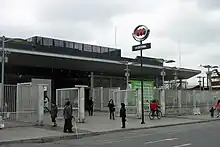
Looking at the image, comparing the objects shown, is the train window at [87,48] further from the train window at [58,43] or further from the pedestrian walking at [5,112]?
the pedestrian walking at [5,112]

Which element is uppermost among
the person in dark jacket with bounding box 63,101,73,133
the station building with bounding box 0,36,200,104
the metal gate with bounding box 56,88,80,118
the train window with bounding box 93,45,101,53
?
the train window with bounding box 93,45,101,53

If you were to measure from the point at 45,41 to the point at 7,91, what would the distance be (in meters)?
26.1

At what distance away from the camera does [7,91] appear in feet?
78.4

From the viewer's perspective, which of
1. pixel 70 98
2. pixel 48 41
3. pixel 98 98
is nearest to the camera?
pixel 70 98

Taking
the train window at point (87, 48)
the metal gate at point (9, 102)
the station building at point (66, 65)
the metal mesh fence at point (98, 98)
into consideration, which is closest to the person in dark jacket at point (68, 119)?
the metal gate at point (9, 102)

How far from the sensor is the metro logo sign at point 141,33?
92.2ft

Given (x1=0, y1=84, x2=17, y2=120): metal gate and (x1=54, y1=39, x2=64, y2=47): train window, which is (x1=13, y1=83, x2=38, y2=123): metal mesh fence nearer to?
(x1=0, y1=84, x2=17, y2=120): metal gate

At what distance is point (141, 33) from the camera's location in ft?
93.2

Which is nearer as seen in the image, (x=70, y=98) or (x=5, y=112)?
(x=5, y=112)

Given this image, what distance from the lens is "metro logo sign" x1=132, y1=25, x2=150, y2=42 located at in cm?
2811

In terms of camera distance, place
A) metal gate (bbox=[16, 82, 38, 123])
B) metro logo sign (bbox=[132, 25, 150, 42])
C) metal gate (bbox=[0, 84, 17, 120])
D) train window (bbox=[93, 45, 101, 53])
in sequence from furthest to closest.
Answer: train window (bbox=[93, 45, 101, 53])
metro logo sign (bbox=[132, 25, 150, 42])
metal gate (bbox=[16, 82, 38, 123])
metal gate (bbox=[0, 84, 17, 120])

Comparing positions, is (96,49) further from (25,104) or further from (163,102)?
(25,104)

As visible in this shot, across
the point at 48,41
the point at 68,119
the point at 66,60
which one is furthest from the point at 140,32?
the point at 48,41

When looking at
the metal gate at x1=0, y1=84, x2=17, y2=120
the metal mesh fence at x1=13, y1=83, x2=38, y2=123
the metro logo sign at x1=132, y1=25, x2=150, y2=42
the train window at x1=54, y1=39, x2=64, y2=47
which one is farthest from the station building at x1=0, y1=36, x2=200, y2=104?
the metro logo sign at x1=132, y1=25, x2=150, y2=42
